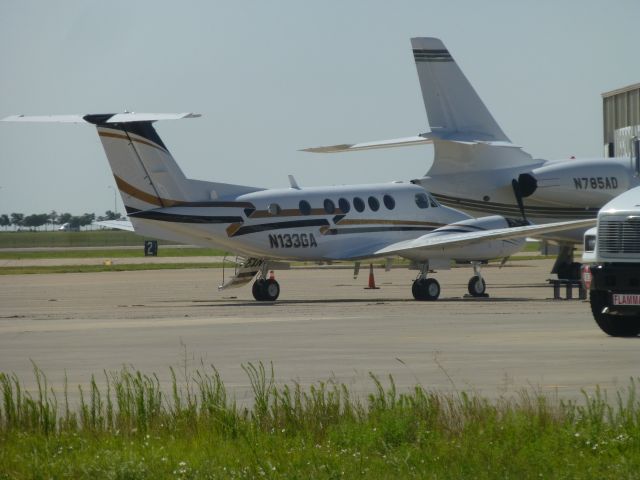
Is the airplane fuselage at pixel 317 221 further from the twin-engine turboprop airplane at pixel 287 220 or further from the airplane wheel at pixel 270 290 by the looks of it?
the airplane wheel at pixel 270 290

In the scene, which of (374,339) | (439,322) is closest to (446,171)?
(439,322)

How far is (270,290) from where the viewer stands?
38781 mm

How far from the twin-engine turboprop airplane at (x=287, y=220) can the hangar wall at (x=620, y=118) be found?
12.7 meters

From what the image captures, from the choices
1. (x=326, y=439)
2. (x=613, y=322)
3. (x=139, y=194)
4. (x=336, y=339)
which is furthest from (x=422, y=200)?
(x=326, y=439)

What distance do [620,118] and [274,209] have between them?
22.3 m

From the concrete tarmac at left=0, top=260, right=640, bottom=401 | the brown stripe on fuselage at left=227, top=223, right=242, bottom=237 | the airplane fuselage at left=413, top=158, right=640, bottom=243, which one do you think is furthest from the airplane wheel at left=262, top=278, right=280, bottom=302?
the airplane fuselage at left=413, top=158, right=640, bottom=243

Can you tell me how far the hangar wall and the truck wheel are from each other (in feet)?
96.1

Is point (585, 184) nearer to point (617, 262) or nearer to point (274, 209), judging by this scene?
point (274, 209)

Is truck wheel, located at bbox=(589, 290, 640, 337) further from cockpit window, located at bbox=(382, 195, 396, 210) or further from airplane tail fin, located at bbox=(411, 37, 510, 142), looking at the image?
airplane tail fin, located at bbox=(411, 37, 510, 142)

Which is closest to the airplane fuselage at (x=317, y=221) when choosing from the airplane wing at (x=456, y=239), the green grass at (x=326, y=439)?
the airplane wing at (x=456, y=239)

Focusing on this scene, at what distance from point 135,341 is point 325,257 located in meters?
17.1

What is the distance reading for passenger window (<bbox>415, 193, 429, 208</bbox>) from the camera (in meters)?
40.7

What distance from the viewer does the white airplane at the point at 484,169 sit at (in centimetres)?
4334

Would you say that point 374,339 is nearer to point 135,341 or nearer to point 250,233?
point 135,341
